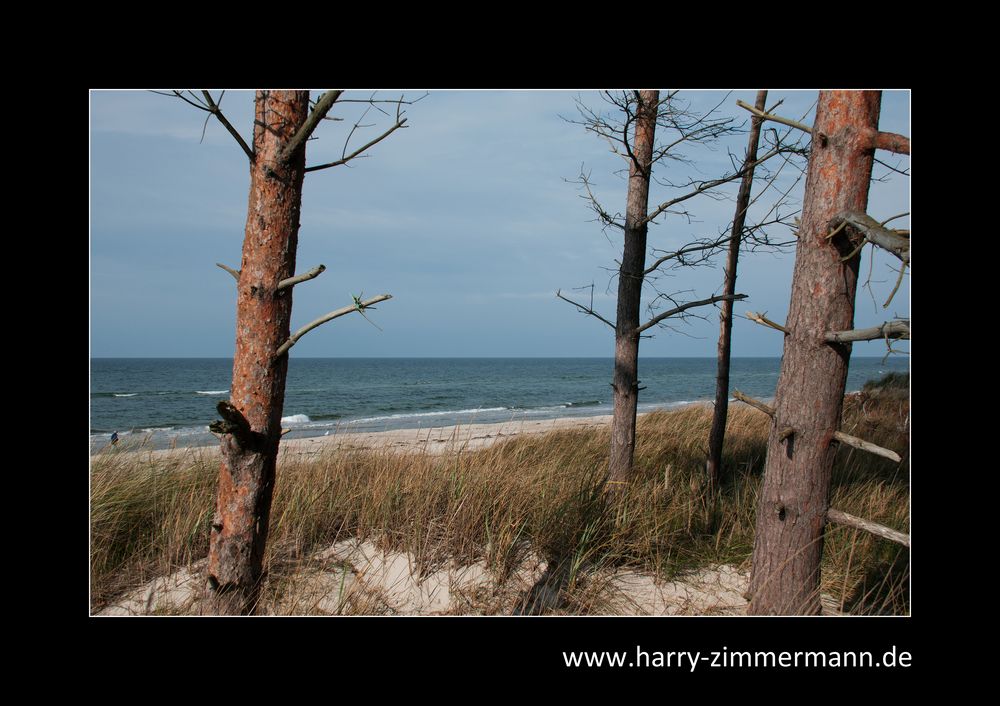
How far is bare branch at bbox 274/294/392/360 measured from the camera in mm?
2547

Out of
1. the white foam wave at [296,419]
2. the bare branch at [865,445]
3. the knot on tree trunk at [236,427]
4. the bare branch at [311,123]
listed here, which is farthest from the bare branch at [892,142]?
the white foam wave at [296,419]

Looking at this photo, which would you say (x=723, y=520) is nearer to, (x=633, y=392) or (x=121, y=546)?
(x=633, y=392)

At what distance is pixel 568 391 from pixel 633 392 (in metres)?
37.8

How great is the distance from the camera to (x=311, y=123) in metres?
2.82

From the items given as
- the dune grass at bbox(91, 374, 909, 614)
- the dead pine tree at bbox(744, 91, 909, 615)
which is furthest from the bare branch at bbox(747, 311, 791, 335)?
the dune grass at bbox(91, 374, 909, 614)

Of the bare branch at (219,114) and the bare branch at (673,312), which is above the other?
the bare branch at (219,114)

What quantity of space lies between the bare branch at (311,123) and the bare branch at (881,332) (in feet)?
8.90

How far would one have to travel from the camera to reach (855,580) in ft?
13.9

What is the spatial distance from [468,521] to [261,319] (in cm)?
231

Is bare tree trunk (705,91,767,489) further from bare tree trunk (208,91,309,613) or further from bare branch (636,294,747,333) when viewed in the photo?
bare tree trunk (208,91,309,613)

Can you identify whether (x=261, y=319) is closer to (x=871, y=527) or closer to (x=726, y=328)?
(x=871, y=527)

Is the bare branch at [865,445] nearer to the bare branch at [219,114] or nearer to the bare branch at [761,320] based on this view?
the bare branch at [761,320]

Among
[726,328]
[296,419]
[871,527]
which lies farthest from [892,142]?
[296,419]

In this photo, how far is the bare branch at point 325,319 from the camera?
100 inches
